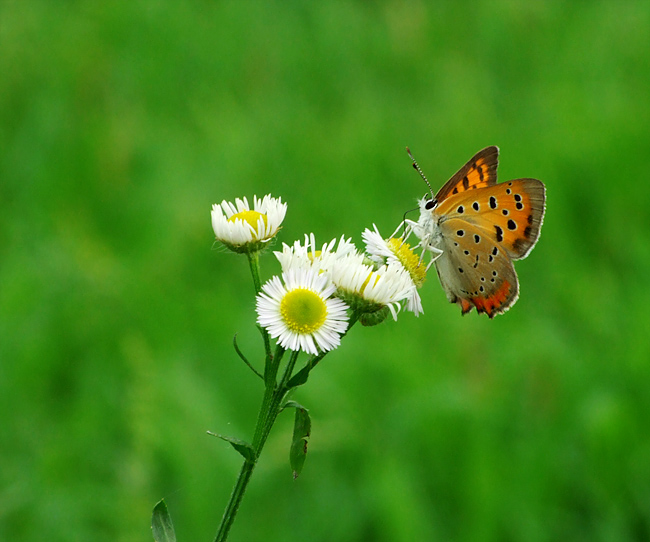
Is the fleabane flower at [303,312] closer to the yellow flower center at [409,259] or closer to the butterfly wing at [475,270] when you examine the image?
the yellow flower center at [409,259]

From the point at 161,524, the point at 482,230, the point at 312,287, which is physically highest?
the point at 482,230

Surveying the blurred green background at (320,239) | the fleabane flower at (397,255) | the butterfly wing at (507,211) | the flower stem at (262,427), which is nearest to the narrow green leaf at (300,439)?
the flower stem at (262,427)

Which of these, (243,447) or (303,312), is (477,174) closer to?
(303,312)

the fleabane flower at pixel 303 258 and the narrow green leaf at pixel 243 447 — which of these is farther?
the fleabane flower at pixel 303 258

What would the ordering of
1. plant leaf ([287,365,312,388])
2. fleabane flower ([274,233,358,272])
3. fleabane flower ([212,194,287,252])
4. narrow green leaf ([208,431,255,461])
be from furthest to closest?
fleabane flower ([212,194,287,252]), fleabane flower ([274,233,358,272]), plant leaf ([287,365,312,388]), narrow green leaf ([208,431,255,461])

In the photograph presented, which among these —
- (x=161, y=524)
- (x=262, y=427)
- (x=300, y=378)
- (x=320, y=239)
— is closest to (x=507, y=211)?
(x=300, y=378)

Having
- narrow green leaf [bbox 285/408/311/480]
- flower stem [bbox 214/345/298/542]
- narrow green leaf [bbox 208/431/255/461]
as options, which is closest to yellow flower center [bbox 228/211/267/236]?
flower stem [bbox 214/345/298/542]

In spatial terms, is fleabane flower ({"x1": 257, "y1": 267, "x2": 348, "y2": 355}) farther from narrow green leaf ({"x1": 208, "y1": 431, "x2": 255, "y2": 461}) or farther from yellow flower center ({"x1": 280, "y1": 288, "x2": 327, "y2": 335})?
narrow green leaf ({"x1": 208, "y1": 431, "x2": 255, "y2": 461})
